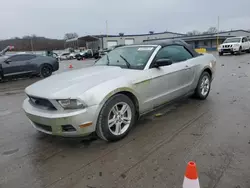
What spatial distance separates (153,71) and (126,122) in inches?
41.1

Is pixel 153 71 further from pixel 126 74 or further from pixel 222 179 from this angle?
pixel 222 179

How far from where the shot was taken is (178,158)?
8.85ft

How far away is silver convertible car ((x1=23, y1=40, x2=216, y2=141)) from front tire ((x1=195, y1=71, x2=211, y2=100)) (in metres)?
Answer: 0.43

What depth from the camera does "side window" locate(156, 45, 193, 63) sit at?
13.3 feet

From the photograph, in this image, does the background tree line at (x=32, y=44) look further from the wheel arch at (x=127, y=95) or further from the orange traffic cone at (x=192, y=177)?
the orange traffic cone at (x=192, y=177)

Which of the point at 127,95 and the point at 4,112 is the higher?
the point at 127,95

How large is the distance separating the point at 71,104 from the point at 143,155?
1.22 meters

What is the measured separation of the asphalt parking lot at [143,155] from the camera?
91.7 inches

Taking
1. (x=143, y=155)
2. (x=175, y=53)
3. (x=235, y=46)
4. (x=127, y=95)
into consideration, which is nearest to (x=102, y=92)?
(x=127, y=95)

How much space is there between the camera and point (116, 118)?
3158 millimetres

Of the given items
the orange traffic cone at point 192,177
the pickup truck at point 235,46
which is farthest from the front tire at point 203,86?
the pickup truck at point 235,46

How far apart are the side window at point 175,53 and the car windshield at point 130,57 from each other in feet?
0.75

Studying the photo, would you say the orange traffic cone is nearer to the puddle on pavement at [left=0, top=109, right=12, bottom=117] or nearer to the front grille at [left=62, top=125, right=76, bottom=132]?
the front grille at [left=62, top=125, right=76, bottom=132]

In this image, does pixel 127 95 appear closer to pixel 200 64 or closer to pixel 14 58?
pixel 200 64
